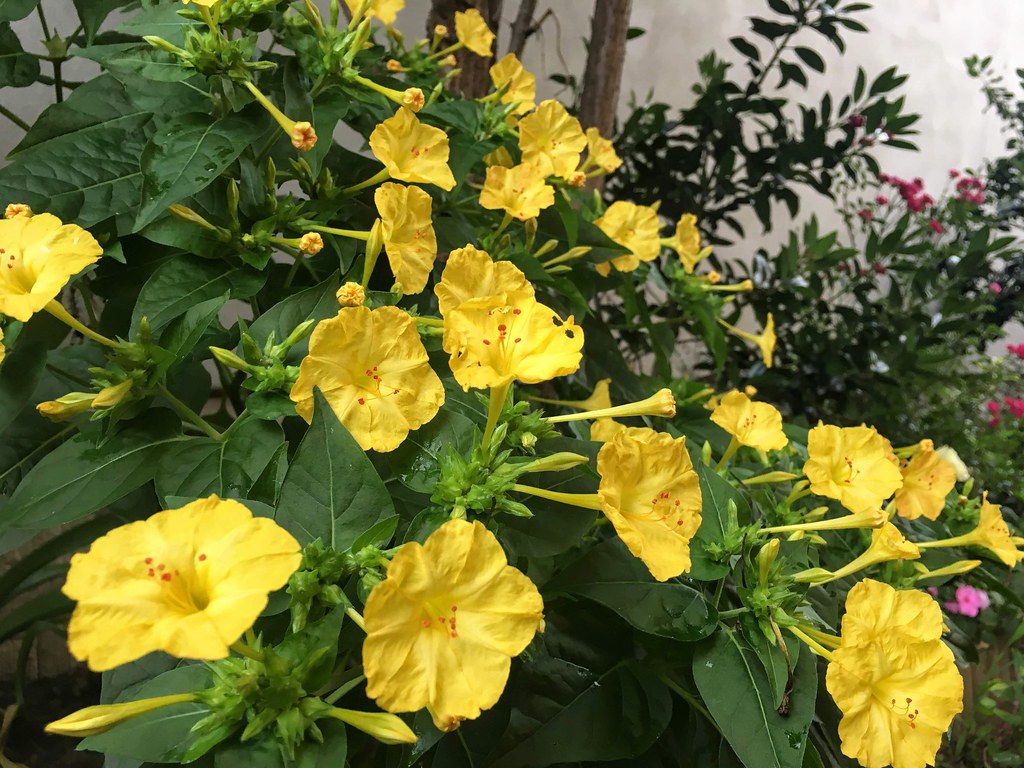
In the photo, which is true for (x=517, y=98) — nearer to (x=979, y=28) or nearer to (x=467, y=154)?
(x=467, y=154)

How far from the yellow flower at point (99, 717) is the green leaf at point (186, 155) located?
0.33 m

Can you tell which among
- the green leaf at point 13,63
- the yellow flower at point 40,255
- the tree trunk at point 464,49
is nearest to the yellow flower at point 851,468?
the yellow flower at point 40,255

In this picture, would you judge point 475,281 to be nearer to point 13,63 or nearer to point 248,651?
point 248,651

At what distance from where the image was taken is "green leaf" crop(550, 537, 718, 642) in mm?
494

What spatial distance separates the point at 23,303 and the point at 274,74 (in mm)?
319

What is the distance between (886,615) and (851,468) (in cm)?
19

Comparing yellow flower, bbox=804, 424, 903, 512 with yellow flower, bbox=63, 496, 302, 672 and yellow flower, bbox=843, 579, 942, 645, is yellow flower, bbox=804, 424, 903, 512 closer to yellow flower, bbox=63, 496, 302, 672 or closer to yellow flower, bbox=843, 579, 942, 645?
yellow flower, bbox=843, 579, 942, 645

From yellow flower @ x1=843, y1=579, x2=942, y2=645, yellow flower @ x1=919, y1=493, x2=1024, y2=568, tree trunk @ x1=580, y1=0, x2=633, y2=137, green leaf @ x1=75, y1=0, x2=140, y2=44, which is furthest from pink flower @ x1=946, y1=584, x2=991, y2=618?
green leaf @ x1=75, y1=0, x2=140, y2=44

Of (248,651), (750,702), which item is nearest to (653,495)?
(750,702)

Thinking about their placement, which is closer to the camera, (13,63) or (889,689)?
(889,689)

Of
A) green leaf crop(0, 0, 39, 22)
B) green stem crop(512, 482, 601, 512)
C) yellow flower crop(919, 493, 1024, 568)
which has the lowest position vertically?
yellow flower crop(919, 493, 1024, 568)

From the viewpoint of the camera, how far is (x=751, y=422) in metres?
0.71

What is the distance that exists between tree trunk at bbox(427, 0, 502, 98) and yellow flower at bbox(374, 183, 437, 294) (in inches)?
21.3

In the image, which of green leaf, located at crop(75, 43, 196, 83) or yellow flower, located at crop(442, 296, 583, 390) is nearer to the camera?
yellow flower, located at crop(442, 296, 583, 390)
